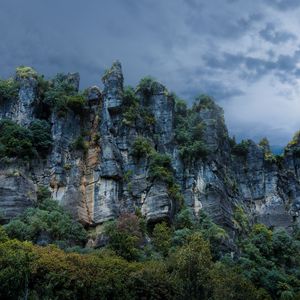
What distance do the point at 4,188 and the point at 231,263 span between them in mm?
21843

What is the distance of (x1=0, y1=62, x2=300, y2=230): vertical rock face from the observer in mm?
51438

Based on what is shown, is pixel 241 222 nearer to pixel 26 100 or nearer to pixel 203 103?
pixel 203 103

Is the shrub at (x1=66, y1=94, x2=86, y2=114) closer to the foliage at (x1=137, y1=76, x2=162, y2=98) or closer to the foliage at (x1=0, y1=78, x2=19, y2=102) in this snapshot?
the foliage at (x1=0, y1=78, x2=19, y2=102)

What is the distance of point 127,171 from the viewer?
180 feet

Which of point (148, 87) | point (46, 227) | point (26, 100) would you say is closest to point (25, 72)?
point (26, 100)

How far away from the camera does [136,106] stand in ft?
196

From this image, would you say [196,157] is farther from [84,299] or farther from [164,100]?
[84,299]

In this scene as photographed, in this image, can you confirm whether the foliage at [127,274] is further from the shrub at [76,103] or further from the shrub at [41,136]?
the shrub at [76,103]

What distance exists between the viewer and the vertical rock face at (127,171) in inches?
2025

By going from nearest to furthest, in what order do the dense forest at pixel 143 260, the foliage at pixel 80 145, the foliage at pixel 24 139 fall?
the dense forest at pixel 143 260
the foliage at pixel 24 139
the foliage at pixel 80 145

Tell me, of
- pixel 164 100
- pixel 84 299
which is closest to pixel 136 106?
pixel 164 100

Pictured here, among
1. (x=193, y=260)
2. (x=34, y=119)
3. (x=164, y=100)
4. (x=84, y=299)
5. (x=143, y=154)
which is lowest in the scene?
(x=84, y=299)

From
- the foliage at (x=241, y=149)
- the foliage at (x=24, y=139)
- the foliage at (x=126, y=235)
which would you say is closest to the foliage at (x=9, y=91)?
the foliage at (x=24, y=139)

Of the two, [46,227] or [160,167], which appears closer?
[46,227]
